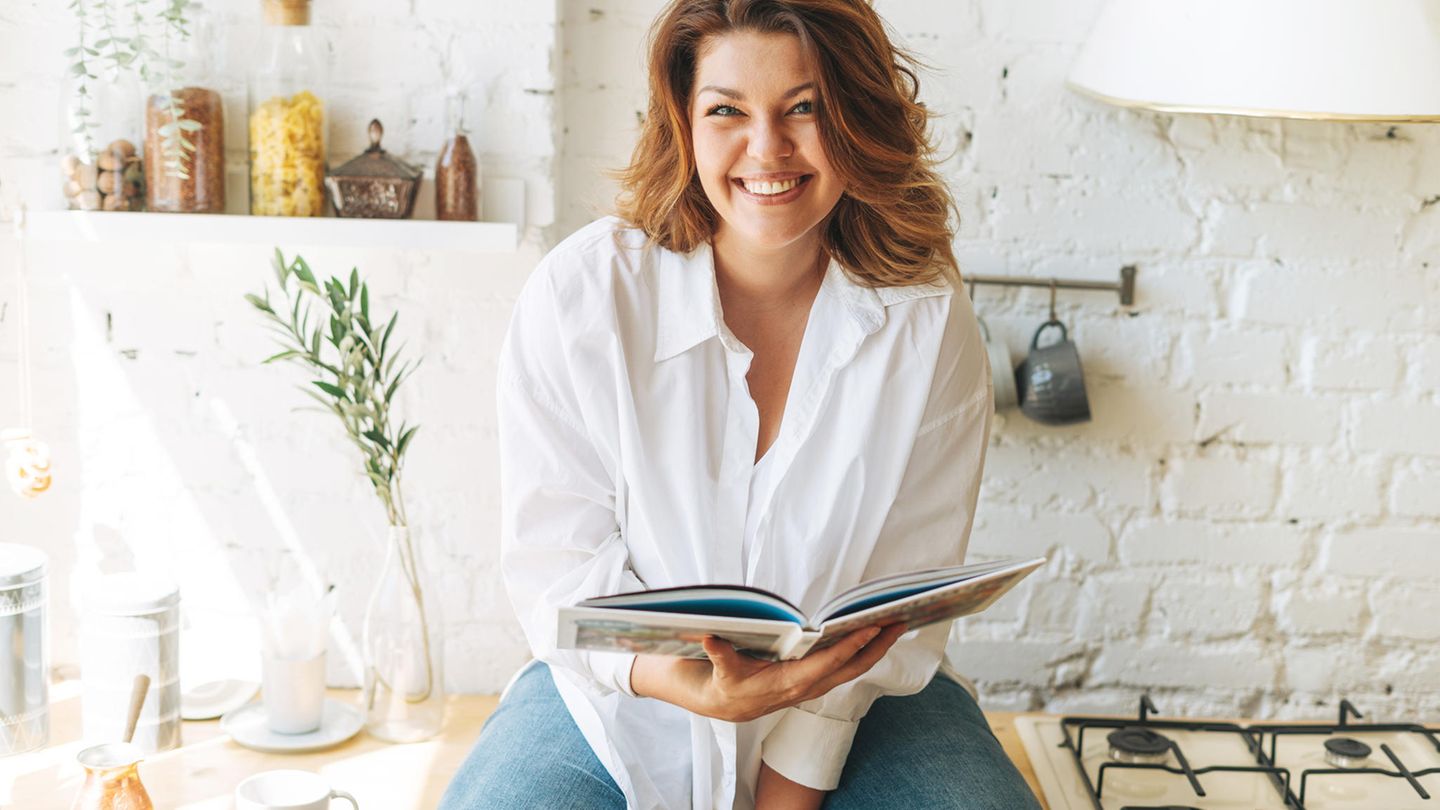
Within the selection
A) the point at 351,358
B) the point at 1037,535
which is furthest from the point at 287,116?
the point at 1037,535

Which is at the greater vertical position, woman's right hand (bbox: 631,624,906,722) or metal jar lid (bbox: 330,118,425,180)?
metal jar lid (bbox: 330,118,425,180)

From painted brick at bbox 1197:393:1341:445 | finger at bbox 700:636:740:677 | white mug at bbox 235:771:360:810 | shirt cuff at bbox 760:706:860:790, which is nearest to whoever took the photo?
finger at bbox 700:636:740:677

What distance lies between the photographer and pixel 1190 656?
2.10 metres

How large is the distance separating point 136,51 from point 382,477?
25.3 inches

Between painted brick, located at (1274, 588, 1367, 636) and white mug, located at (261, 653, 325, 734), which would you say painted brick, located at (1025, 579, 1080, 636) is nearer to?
painted brick, located at (1274, 588, 1367, 636)

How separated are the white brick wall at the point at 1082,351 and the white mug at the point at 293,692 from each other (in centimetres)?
18

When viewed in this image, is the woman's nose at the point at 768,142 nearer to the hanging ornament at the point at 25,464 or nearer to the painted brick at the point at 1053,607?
the painted brick at the point at 1053,607

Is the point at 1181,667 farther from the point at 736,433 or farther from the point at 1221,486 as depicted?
the point at 736,433

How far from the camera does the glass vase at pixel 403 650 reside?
1803 mm

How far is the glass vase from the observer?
180 centimetres

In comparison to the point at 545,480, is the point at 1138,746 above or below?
below

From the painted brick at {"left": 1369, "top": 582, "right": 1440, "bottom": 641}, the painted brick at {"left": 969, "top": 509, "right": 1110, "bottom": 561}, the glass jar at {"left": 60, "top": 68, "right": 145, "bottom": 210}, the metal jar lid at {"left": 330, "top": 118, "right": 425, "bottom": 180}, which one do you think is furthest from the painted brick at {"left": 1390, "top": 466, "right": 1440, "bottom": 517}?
the glass jar at {"left": 60, "top": 68, "right": 145, "bottom": 210}

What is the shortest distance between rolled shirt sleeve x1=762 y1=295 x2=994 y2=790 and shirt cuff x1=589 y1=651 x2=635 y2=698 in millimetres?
201

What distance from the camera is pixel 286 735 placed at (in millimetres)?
1827
